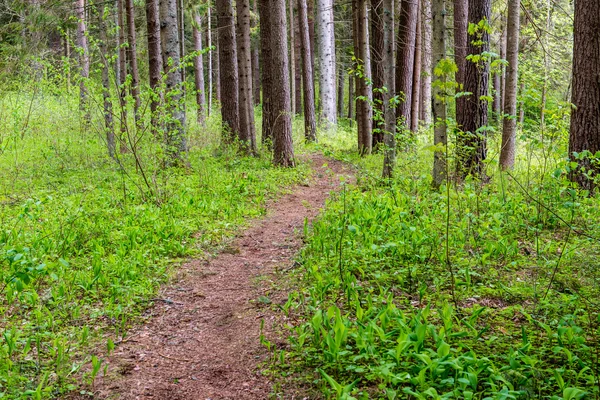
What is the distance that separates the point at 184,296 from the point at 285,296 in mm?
1146

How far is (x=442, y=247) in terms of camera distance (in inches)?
213

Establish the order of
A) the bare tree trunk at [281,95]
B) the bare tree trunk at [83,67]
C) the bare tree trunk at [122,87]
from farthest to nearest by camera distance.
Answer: the bare tree trunk at [281,95]
the bare tree trunk at [83,67]
the bare tree trunk at [122,87]

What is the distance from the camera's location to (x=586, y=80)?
717cm

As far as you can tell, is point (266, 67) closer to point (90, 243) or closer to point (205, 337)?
point (90, 243)

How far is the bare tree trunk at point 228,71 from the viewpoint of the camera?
13430mm

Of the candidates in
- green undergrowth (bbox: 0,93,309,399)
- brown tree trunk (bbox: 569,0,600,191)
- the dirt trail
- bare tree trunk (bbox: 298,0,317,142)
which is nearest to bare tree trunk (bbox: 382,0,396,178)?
green undergrowth (bbox: 0,93,309,399)

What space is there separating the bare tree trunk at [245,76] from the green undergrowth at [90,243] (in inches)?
47.3

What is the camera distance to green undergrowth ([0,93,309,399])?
3760mm

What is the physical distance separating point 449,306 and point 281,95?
9001 mm

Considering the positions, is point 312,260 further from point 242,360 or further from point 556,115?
point 556,115

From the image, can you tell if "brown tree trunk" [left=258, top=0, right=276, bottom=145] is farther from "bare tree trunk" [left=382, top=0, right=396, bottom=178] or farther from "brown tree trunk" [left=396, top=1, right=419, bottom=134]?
"bare tree trunk" [left=382, top=0, right=396, bottom=178]

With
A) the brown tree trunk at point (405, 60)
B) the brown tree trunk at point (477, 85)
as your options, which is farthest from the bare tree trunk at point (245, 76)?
the brown tree trunk at point (477, 85)

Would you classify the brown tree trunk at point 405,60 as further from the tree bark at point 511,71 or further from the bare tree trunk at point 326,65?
the bare tree trunk at point 326,65

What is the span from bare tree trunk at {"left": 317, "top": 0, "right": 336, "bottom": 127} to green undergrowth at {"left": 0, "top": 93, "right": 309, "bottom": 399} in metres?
7.66
